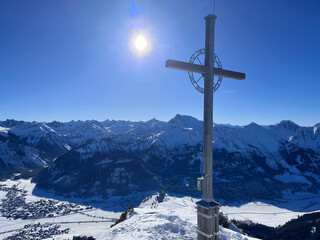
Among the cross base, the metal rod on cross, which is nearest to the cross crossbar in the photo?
the metal rod on cross

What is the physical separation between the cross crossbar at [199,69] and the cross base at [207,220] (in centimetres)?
983

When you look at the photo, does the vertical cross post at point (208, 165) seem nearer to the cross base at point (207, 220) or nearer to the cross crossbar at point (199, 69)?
the cross base at point (207, 220)

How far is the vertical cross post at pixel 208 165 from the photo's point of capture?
15266mm

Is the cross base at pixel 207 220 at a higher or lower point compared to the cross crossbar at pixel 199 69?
lower

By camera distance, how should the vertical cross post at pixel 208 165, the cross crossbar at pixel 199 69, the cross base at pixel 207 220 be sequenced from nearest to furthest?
the cross crossbar at pixel 199 69 → the cross base at pixel 207 220 → the vertical cross post at pixel 208 165

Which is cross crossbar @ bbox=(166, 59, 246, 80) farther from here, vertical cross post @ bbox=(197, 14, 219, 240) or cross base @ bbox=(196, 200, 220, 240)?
cross base @ bbox=(196, 200, 220, 240)

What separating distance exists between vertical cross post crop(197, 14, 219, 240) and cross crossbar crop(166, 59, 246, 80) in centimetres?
62

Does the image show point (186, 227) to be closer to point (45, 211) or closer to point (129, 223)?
point (129, 223)

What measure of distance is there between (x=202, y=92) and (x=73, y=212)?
18340 cm

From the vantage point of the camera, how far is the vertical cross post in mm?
15266

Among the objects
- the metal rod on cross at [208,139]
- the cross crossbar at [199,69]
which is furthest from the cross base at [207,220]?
the cross crossbar at [199,69]

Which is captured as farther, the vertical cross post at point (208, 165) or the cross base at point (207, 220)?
the vertical cross post at point (208, 165)

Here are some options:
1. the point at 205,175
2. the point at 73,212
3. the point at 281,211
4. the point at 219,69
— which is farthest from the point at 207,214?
the point at 281,211

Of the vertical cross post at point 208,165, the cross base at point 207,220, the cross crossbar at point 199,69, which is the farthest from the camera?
the vertical cross post at point 208,165
